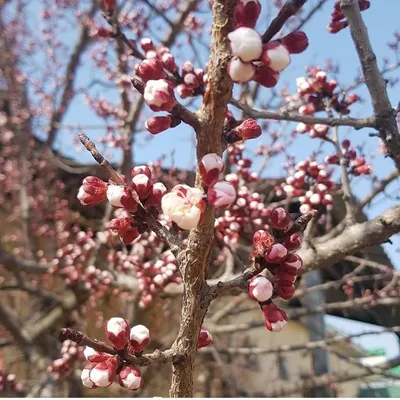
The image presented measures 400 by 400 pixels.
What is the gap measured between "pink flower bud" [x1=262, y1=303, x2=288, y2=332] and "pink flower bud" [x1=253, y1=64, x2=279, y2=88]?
492 mm

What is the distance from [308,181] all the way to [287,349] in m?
2.23

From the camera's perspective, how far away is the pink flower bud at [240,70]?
2.74 ft

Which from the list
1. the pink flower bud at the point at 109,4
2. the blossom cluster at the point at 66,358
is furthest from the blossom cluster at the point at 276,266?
the blossom cluster at the point at 66,358

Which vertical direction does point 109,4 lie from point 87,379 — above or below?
above

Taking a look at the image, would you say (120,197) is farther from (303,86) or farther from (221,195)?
(303,86)

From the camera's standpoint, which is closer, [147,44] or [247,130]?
[247,130]

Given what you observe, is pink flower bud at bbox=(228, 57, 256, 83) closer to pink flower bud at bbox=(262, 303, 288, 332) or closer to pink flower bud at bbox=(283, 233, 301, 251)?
pink flower bud at bbox=(283, 233, 301, 251)

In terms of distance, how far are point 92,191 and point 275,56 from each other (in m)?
0.53

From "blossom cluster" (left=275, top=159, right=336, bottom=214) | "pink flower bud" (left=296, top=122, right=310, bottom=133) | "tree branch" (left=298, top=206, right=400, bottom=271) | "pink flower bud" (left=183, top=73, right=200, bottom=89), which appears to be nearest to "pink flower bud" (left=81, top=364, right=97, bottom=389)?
"pink flower bud" (left=183, top=73, right=200, bottom=89)

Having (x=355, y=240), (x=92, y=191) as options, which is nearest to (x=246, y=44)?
(x=92, y=191)

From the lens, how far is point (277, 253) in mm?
1012

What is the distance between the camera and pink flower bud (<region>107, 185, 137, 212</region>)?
1.04 meters

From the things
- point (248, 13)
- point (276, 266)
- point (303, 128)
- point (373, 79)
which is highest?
point (303, 128)

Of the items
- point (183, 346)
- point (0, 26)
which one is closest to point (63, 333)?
point (183, 346)
